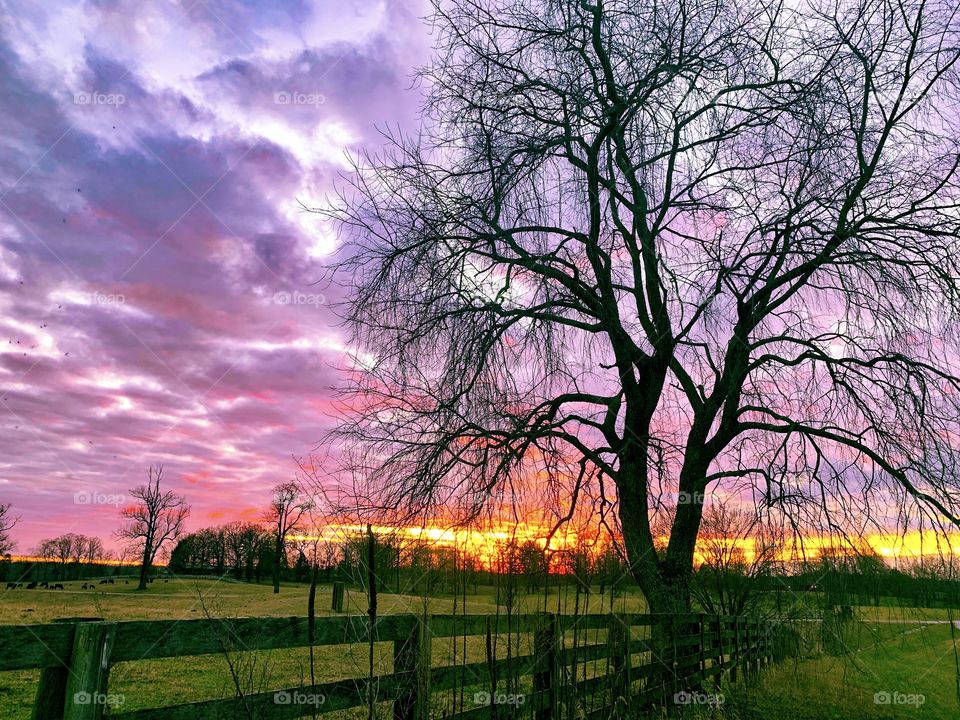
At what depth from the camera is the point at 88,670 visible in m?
2.80

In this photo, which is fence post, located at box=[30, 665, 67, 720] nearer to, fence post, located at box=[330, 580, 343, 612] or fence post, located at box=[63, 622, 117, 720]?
fence post, located at box=[63, 622, 117, 720]

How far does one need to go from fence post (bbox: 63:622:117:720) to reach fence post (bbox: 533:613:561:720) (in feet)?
10.2

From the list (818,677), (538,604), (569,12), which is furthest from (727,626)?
(569,12)

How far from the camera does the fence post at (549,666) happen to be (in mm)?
5137

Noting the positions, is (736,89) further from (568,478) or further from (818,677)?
(818,677)

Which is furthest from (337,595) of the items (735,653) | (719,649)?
(735,653)

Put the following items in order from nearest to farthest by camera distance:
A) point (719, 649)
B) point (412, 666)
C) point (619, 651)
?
1. point (412, 666)
2. point (619, 651)
3. point (719, 649)

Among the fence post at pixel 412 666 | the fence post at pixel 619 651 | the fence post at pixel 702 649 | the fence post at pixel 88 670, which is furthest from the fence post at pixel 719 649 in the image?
the fence post at pixel 88 670

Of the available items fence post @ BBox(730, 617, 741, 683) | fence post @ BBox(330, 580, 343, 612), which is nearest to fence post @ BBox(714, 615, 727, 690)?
fence post @ BBox(730, 617, 741, 683)

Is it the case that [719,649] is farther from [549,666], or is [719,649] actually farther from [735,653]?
[549,666]

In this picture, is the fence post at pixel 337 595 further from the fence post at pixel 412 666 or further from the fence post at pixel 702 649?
the fence post at pixel 702 649

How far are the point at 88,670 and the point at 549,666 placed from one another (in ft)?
11.9

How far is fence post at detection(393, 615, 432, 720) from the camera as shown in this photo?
376 cm

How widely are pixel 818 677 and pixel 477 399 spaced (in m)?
11.0
